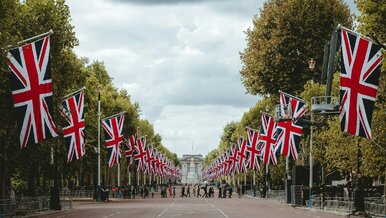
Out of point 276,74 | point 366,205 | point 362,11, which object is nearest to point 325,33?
point 276,74

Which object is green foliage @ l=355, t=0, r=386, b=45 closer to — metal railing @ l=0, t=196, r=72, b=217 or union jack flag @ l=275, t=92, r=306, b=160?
union jack flag @ l=275, t=92, r=306, b=160

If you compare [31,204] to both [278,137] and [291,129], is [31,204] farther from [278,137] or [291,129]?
[291,129]

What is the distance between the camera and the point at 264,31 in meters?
65.4

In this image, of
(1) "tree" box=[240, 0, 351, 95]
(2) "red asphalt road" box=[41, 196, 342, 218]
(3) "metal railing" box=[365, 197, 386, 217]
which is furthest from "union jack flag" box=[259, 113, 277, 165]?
(3) "metal railing" box=[365, 197, 386, 217]

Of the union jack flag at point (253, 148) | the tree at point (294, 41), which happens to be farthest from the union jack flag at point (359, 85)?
the union jack flag at point (253, 148)

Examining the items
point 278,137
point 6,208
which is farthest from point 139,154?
point 6,208

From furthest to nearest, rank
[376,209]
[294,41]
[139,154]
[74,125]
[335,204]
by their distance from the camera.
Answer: [139,154]
[294,41]
[335,204]
[74,125]
[376,209]

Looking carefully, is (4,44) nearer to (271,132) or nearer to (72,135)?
(72,135)

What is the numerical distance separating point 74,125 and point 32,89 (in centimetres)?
1492

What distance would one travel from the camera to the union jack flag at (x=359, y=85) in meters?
27.1

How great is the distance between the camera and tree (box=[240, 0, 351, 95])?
205 feet

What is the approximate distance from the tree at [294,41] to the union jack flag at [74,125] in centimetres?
2357

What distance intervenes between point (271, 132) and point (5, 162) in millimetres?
24219

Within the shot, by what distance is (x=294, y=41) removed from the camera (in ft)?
206
